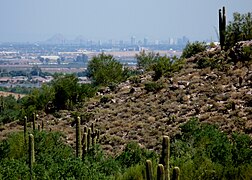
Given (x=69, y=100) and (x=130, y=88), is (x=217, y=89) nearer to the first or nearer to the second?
(x=130, y=88)

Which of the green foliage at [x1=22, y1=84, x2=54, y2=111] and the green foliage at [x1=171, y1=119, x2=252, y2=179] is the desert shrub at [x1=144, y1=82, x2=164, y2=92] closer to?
the green foliage at [x1=22, y1=84, x2=54, y2=111]

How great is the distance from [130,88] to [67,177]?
1979 centimetres

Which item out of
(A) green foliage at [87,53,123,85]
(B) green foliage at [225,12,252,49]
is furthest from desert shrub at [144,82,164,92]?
(A) green foliage at [87,53,123,85]

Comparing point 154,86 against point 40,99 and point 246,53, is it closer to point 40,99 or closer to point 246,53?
point 246,53

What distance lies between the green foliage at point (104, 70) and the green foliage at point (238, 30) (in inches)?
572

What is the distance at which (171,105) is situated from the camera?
2855cm

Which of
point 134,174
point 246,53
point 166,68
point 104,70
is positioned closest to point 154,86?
point 166,68

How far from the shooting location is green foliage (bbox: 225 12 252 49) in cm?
3188

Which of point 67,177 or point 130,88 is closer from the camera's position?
point 67,177

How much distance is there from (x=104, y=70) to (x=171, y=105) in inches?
787

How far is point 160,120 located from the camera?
88.8ft

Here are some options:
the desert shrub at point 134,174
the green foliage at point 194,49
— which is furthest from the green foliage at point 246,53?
the desert shrub at point 134,174

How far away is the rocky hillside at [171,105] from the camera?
24531 mm

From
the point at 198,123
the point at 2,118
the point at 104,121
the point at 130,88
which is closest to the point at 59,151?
the point at 198,123
